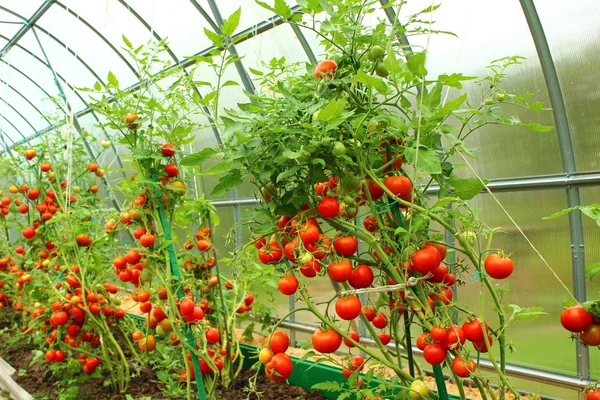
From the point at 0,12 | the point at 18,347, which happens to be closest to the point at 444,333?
the point at 18,347

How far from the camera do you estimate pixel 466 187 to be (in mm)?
1162

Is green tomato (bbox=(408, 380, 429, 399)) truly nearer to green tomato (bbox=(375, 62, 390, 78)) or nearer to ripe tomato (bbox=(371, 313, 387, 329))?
ripe tomato (bbox=(371, 313, 387, 329))

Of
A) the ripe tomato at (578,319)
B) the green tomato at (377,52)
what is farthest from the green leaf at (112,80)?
the ripe tomato at (578,319)

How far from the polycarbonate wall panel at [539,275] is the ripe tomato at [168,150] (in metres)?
2.04

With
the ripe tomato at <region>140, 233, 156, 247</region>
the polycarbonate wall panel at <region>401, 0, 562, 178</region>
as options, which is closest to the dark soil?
the ripe tomato at <region>140, 233, 156, 247</region>

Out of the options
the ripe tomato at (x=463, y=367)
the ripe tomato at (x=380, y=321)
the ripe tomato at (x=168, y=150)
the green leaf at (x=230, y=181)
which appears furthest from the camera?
the ripe tomato at (x=168, y=150)

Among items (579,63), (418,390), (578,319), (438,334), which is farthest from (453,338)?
(579,63)

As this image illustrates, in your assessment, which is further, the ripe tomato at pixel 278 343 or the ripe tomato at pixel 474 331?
the ripe tomato at pixel 278 343

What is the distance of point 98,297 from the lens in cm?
281

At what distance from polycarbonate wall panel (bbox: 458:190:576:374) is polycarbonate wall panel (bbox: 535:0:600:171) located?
328 mm

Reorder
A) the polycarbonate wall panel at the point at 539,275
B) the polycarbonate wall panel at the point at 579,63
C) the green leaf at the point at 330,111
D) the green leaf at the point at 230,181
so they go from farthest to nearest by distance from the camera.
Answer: the polycarbonate wall panel at the point at 539,275 → the polycarbonate wall panel at the point at 579,63 → the green leaf at the point at 230,181 → the green leaf at the point at 330,111

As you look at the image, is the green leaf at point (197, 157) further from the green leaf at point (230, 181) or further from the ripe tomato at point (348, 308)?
the ripe tomato at point (348, 308)

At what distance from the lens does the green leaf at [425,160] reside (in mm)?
1048

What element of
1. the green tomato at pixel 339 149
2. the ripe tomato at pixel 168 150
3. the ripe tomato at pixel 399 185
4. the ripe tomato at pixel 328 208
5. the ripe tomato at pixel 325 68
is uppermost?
the ripe tomato at pixel 325 68
